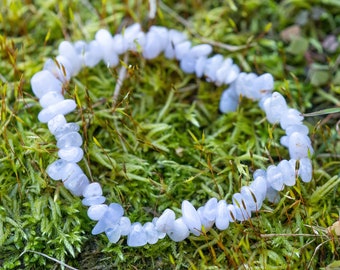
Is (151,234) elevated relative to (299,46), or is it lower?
lower

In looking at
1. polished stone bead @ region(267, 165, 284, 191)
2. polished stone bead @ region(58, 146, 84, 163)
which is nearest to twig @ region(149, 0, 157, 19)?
polished stone bead @ region(58, 146, 84, 163)

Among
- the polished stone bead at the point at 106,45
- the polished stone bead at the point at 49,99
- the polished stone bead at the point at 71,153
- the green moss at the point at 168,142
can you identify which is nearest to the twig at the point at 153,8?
the green moss at the point at 168,142

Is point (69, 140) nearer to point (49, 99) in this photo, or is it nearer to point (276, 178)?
point (49, 99)

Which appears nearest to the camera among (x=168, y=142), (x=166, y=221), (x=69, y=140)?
(x=166, y=221)

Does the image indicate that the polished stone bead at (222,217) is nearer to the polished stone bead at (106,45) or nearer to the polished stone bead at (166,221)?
the polished stone bead at (166,221)

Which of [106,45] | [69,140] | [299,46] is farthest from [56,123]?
[299,46]

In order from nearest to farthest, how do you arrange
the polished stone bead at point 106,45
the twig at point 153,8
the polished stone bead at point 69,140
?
the polished stone bead at point 69,140, the polished stone bead at point 106,45, the twig at point 153,8
